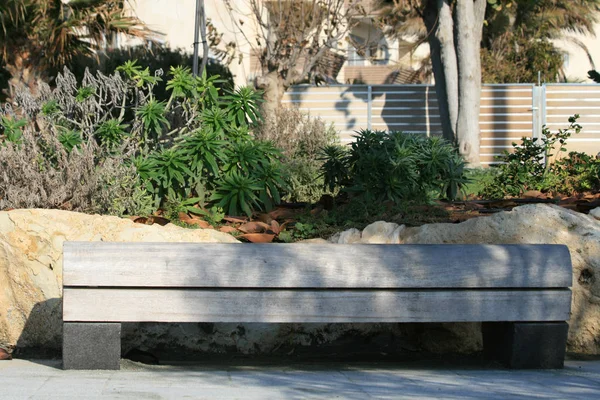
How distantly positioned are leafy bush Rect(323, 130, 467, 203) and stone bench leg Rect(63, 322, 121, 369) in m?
3.06

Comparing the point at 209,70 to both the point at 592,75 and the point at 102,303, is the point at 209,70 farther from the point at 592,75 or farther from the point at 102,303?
the point at 102,303

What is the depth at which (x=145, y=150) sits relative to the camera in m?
7.23

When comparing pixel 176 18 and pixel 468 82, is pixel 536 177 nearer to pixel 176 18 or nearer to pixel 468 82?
pixel 468 82

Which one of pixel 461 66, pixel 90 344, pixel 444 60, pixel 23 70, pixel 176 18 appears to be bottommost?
pixel 90 344

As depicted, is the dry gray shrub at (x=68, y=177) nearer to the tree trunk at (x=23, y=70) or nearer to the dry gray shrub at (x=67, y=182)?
the dry gray shrub at (x=67, y=182)

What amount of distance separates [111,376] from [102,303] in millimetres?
428

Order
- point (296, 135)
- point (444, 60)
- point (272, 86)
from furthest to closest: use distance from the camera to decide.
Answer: point (444, 60) → point (272, 86) → point (296, 135)

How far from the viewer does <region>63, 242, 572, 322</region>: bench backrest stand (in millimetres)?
4715

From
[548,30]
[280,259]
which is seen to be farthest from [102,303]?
[548,30]

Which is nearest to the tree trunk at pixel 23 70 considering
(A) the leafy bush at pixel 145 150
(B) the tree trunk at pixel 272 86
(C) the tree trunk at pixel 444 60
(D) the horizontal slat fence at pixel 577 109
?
(B) the tree trunk at pixel 272 86

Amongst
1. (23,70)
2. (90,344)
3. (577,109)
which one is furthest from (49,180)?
(577,109)

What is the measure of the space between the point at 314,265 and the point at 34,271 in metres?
2.24

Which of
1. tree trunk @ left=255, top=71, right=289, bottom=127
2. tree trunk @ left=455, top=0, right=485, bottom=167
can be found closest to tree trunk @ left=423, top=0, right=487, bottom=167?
tree trunk @ left=455, top=0, right=485, bottom=167

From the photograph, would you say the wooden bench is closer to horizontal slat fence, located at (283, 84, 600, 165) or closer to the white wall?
horizontal slat fence, located at (283, 84, 600, 165)
